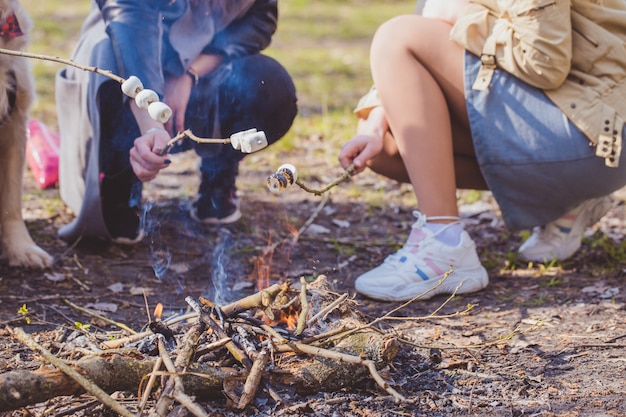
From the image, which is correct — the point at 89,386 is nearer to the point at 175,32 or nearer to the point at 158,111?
the point at 158,111

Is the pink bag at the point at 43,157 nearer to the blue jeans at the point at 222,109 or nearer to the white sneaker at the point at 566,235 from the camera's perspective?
the blue jeans at the point at 222,109

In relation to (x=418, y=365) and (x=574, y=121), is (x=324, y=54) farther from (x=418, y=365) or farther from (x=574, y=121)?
(x=418, y=365)

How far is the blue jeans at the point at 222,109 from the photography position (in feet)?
11.5

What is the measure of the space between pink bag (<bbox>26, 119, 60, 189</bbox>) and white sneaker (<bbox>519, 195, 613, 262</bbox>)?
2.78 meters

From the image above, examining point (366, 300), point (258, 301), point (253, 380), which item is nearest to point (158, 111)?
point (258, 301)

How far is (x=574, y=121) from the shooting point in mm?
2955

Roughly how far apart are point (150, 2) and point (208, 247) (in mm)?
1196

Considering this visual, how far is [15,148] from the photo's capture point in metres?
3.44

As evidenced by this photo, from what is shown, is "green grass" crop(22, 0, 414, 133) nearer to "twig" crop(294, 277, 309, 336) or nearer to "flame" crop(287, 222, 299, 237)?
"flame" crop(287, 222, 299, 237)

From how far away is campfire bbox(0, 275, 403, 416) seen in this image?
1865 mm

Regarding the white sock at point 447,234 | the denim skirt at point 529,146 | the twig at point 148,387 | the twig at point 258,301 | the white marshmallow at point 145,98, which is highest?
the white marshmallow at point 145,98

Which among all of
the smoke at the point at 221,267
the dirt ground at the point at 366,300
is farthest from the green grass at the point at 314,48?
the smoke at the point at 221,267

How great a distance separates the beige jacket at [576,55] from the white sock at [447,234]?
0.64 meters

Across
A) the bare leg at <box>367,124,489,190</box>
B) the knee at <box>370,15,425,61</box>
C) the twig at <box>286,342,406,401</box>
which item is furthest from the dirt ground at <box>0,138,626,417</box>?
the knee at <box>370,15,425,61</box>
